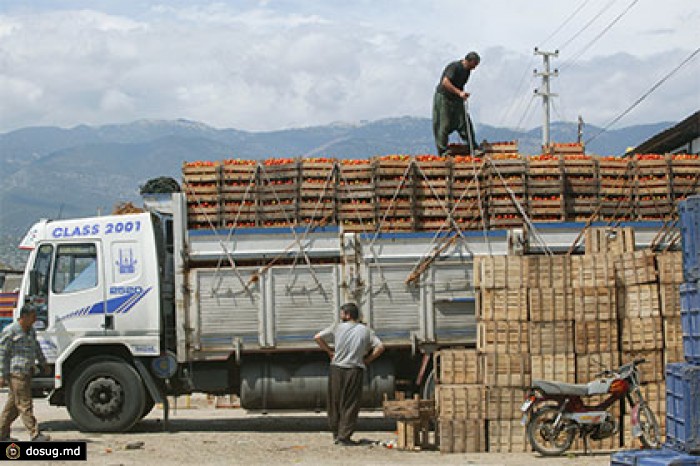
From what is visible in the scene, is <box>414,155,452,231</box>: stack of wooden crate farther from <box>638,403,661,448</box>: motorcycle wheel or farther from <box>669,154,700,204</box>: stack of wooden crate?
<box>638,403,661,448</box>: motorcycle wheel

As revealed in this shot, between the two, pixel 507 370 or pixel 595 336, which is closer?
pixel 507 370

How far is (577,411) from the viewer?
12.6 metres

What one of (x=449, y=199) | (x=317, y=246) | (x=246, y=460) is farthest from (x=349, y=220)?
(x=246, y=460)

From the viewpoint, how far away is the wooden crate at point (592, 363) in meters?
13.3

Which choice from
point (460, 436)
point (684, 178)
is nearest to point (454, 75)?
point (684, 178)

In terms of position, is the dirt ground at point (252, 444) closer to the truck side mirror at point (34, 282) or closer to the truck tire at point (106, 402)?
the truck tire at point (106, 402)

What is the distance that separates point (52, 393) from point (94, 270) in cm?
197

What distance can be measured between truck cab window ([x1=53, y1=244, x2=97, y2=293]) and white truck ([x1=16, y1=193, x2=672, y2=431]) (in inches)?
0.7

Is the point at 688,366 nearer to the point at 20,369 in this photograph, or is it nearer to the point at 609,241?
the point at 609,241

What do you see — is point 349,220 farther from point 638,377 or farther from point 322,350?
point 638,377

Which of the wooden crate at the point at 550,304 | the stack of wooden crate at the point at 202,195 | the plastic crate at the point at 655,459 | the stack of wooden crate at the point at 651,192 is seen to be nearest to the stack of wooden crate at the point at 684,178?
the stack of wooden crate at the point at 651,192

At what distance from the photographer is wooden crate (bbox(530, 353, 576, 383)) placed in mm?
13266

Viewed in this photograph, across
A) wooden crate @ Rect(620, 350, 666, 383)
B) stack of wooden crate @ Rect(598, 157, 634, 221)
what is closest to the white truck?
stack of wooden crate @ Rect(598, 157, 634, 221)

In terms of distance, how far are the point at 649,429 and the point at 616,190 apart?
423cm
